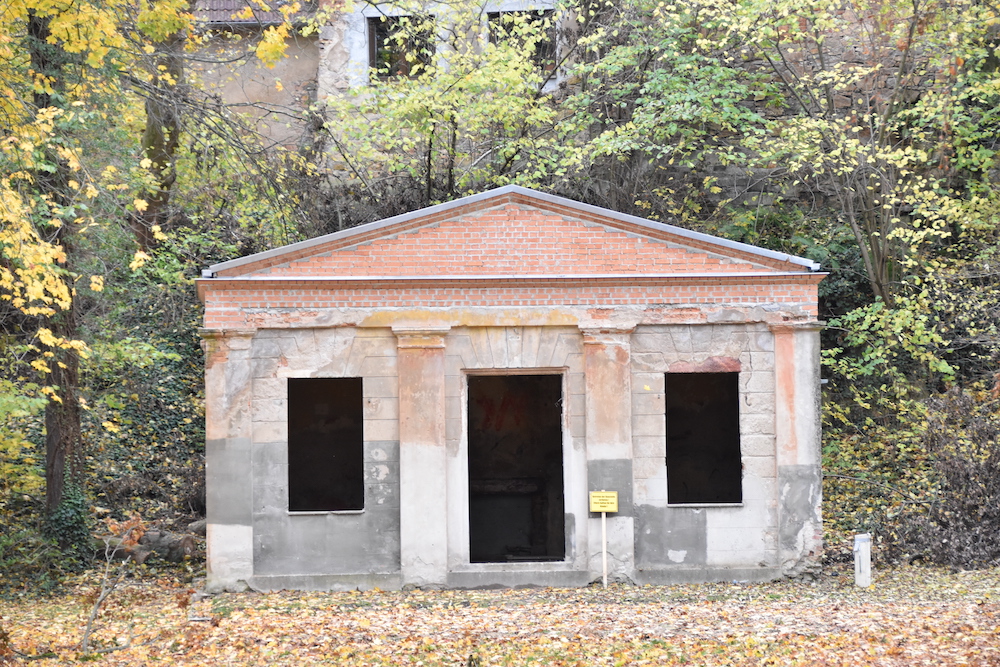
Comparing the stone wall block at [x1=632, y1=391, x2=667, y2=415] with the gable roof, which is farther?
the stone wall block at [x1=632, y1=391, x2=667, y2=415]

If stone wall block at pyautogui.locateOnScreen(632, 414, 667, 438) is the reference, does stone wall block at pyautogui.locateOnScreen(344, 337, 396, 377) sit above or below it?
above

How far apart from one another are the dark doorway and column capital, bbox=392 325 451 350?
511 centimetres

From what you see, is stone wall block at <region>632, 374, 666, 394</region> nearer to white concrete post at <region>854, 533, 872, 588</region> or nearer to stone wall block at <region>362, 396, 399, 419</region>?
stone wall block at <region>362, 396, 399, 419</region>

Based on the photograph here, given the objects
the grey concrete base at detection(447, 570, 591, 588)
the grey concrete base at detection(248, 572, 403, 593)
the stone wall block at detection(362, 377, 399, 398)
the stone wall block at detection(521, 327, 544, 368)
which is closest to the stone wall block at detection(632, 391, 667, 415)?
the stone wall block at detection(521, 327, 544, 368)

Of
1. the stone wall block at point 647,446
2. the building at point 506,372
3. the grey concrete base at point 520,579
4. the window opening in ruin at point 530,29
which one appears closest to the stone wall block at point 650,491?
the building at point 506,372

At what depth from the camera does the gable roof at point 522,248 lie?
1255 cm

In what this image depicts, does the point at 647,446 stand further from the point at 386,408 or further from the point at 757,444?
the point at 386,408

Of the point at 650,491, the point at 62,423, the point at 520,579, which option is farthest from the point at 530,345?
the point at 62,423

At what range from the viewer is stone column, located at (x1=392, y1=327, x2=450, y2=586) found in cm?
1255

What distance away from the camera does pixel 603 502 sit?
41.1 ft

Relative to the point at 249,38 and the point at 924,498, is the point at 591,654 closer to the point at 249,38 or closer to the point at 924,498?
the point at 924,498

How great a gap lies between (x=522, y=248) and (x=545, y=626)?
15.5ft

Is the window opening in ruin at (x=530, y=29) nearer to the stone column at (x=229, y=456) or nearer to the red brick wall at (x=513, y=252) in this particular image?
the red brick wall at (x=513, y=252)

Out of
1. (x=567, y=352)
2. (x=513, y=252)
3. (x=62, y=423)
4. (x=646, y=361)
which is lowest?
(x=62, y=423)
